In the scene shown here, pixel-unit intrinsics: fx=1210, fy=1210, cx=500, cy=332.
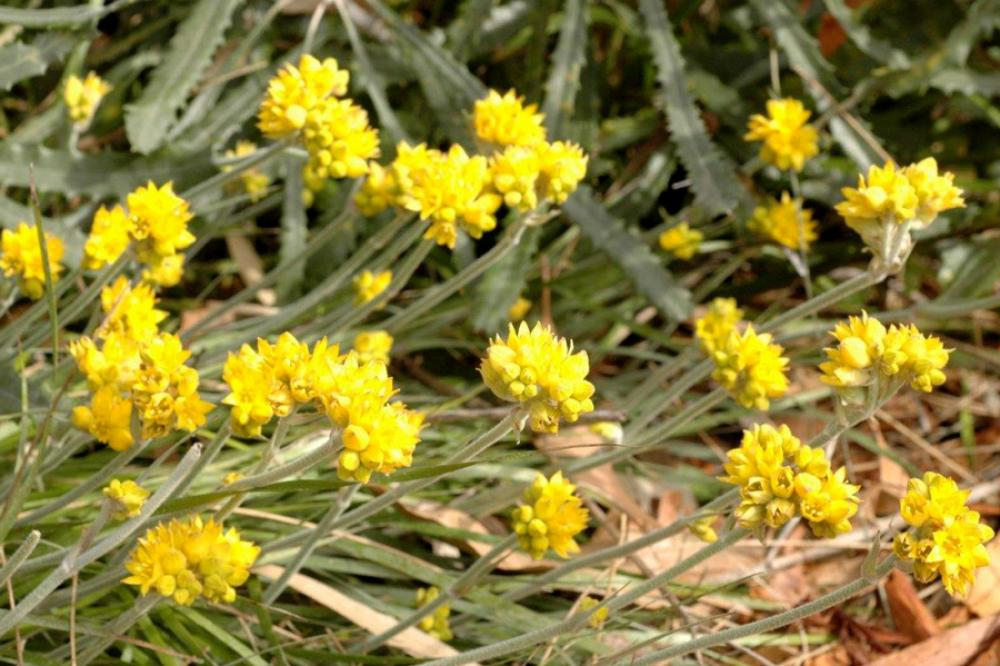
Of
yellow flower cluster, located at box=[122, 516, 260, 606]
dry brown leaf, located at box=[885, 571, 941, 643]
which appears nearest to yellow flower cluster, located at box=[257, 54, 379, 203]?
yellow flower cluster, located at box=[122, 516, 260, 606]

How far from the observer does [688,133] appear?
6.70 ft

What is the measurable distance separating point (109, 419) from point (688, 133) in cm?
122

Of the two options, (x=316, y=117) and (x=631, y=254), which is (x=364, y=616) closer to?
(x=316, y=117)

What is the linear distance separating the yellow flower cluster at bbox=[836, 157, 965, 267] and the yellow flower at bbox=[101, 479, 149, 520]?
2.64 feet

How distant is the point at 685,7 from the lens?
2.25m

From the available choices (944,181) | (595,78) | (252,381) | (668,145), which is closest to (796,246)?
(668,145)

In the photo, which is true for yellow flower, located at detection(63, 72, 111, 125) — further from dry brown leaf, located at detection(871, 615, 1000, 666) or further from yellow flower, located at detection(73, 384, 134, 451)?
dry brown leaf, located at detection(871, 615, 1000, 666)

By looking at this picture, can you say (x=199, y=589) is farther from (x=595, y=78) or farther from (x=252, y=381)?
(x=595, y=78)

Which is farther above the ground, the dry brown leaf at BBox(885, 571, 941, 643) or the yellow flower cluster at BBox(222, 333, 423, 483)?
the yellow flower cluster at BBox(222, 333, 423, 483)

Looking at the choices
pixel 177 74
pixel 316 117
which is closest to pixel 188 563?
pixel 316 117

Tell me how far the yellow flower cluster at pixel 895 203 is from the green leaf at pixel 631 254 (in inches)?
22.4

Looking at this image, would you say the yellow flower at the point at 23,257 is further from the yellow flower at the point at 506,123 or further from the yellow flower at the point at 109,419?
the yellow flower at the point at 506,123

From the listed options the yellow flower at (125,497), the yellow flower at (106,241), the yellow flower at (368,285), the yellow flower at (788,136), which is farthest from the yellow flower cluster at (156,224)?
the yellow flower at (788,136)

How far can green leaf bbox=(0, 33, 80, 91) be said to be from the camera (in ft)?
5.95
